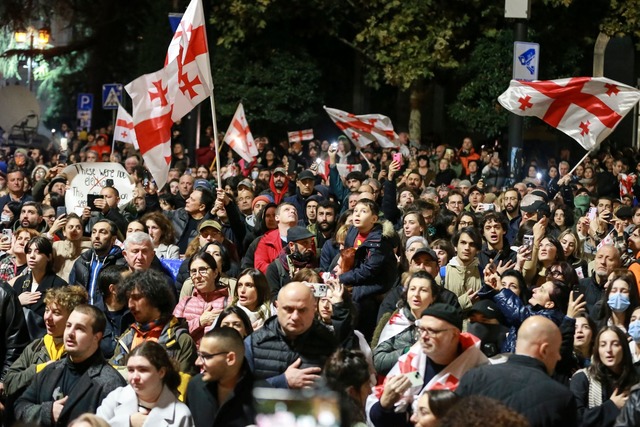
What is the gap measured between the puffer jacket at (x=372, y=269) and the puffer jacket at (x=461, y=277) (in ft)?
1.49

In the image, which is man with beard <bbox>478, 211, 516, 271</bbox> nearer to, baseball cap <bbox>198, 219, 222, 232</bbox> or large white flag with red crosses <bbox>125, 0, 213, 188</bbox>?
baseball cap <bbox>198, 219, 222, 232</bbox>

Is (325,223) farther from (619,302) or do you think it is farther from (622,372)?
(622,372)

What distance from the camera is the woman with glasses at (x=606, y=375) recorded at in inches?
325

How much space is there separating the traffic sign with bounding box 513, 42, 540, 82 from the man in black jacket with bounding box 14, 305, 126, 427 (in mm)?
11271

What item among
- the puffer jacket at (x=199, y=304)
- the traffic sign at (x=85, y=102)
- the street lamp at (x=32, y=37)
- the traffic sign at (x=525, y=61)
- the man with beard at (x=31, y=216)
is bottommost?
the puffer jacket at (x=199, y=304)

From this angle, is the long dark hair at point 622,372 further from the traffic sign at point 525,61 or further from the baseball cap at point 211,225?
the traffic sign at point 525,61

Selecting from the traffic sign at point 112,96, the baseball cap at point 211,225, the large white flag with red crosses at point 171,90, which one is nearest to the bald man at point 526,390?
the baseball cap at point 211,225

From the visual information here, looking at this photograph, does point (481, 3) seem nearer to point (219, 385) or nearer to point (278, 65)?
point (278, 65)

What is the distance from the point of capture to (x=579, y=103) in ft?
52.3

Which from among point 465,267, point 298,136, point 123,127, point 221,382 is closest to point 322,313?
point 221,382

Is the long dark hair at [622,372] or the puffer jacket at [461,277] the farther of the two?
the puffer jacket at [461,277]

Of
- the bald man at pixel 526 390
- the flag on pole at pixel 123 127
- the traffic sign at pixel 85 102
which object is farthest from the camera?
the traffic sign at pixel 85 102

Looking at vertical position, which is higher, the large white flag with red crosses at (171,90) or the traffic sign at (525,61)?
the traffic sign at (525,61)

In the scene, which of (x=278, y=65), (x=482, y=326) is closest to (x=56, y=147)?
(x=278, y=65)
